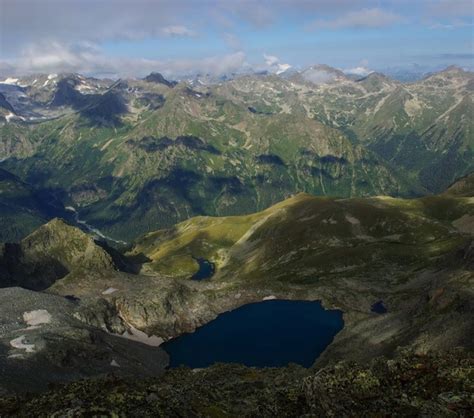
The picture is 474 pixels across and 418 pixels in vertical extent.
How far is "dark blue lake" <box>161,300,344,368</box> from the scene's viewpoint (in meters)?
141

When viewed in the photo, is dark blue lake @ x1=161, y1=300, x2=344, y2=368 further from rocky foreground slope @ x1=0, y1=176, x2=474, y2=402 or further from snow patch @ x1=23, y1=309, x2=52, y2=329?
snow patch @ x1=23, y1=309, x2=52, y2=329

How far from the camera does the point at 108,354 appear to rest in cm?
11800

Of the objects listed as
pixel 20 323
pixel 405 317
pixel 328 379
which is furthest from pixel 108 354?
pixel 328 379

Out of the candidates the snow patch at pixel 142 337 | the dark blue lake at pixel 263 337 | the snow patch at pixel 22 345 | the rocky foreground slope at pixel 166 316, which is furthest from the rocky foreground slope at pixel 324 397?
the snow patch at pixel 142 337

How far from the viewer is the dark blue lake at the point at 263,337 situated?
463 feet

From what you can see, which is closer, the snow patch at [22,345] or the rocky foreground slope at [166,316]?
Answer: the rocky foreground slope at [166,316]

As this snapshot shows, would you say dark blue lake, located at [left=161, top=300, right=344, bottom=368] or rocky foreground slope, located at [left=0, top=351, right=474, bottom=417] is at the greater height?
rocky foreground slope, located at [left=0, top=351, right=474, bottom=417]

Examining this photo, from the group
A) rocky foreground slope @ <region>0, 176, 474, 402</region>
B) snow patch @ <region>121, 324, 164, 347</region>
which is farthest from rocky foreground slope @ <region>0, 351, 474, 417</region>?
snow patch @ <region>121, 324, 164, 347</region>

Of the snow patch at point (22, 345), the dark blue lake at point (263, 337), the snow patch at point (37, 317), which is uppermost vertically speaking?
the snow patch at point (22, 345)

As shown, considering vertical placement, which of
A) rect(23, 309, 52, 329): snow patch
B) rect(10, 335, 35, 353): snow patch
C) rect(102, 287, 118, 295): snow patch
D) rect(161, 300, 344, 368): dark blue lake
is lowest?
rect(161, 300, 344, 368): dark blue lake

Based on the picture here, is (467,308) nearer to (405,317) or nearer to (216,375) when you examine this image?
(405,317)

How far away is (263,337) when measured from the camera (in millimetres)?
155875

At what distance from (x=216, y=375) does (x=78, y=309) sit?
81281 mm

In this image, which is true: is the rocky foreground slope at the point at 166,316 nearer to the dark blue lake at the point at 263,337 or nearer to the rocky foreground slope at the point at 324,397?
the dark blue lake at the point at 263,337
